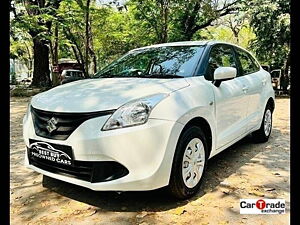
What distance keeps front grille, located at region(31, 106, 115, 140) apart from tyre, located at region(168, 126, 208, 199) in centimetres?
65

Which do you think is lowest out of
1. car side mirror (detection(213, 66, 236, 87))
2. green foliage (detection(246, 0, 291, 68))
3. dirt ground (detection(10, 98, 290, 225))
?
dirt ground (detection(10, 98, 290, 225))

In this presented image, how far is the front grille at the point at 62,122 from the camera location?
225 centimetres

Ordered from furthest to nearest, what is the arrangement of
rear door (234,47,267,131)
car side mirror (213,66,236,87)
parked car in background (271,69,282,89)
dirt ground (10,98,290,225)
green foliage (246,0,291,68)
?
parked car in background (271,69,282,89) → green foliage (246,0,291,68) → rear door (234,47,267,131) → car side mirror (213,66,236,87) → dirt ground (10,98,290,225)

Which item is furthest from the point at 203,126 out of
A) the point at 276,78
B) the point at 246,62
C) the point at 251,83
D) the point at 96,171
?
the point at 276,78

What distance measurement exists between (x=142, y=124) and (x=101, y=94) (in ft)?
1.68

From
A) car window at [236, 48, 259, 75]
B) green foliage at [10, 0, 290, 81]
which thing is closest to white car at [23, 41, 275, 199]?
car window at [236, 48, 259, 75]

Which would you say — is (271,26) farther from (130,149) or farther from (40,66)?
(130,149)

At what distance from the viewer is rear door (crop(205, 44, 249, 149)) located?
303cm

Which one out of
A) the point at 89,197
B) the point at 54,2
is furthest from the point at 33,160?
the point at 54,2

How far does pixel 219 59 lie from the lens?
3.39 meters

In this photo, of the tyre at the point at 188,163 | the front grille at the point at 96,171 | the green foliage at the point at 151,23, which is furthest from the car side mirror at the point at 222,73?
the green foliage at the point at 151,23

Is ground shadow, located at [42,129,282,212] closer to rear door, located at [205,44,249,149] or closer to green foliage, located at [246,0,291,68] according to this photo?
rear door, located at [205,44,249,149]

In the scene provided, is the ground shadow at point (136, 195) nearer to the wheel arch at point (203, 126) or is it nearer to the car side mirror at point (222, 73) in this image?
the wheel arch at point (203, 126)

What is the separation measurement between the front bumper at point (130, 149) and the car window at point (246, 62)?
2.07 m
